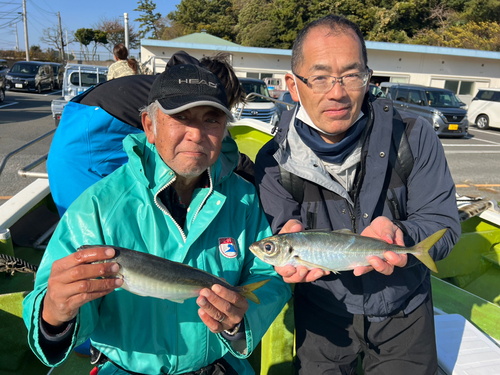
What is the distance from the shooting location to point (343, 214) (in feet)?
7.27

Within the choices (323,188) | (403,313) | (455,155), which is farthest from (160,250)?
(455,155)

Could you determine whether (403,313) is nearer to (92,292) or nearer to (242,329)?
Result: (242,329)

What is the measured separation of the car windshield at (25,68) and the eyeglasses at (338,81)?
34.7 metres

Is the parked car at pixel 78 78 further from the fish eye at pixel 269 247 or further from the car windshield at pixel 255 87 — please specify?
the fish eye at pixel 269 247

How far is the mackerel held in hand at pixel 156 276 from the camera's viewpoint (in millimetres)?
1590

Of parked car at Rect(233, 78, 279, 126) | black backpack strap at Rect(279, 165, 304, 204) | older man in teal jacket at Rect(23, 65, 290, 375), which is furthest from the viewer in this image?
parked car at Rect(233, 78, 279, 126)

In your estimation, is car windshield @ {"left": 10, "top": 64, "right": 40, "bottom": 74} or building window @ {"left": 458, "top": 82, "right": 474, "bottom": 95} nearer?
car windshield @ {"left": 10, "top": 64, "right": 40, "bottom": 74}

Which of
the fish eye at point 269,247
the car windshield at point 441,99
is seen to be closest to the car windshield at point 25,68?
the car windshield at point 441,99

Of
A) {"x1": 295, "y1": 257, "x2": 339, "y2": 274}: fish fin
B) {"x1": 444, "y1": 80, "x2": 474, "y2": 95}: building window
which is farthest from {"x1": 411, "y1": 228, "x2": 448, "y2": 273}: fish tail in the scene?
{"x1": 444, "y1": 80, "x2": 474, "y2": 95}: building window

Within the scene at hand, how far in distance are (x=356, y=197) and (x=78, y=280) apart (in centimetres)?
157

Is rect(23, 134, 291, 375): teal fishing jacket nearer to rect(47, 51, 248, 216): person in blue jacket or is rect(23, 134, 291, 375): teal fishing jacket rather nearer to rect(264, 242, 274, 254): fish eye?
rect(264, 242, 274, 254): fish eye

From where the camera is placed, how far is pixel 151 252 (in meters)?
1.91

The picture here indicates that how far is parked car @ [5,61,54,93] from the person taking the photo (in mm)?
29453

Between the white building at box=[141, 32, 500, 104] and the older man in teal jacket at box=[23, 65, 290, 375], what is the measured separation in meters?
28.8
